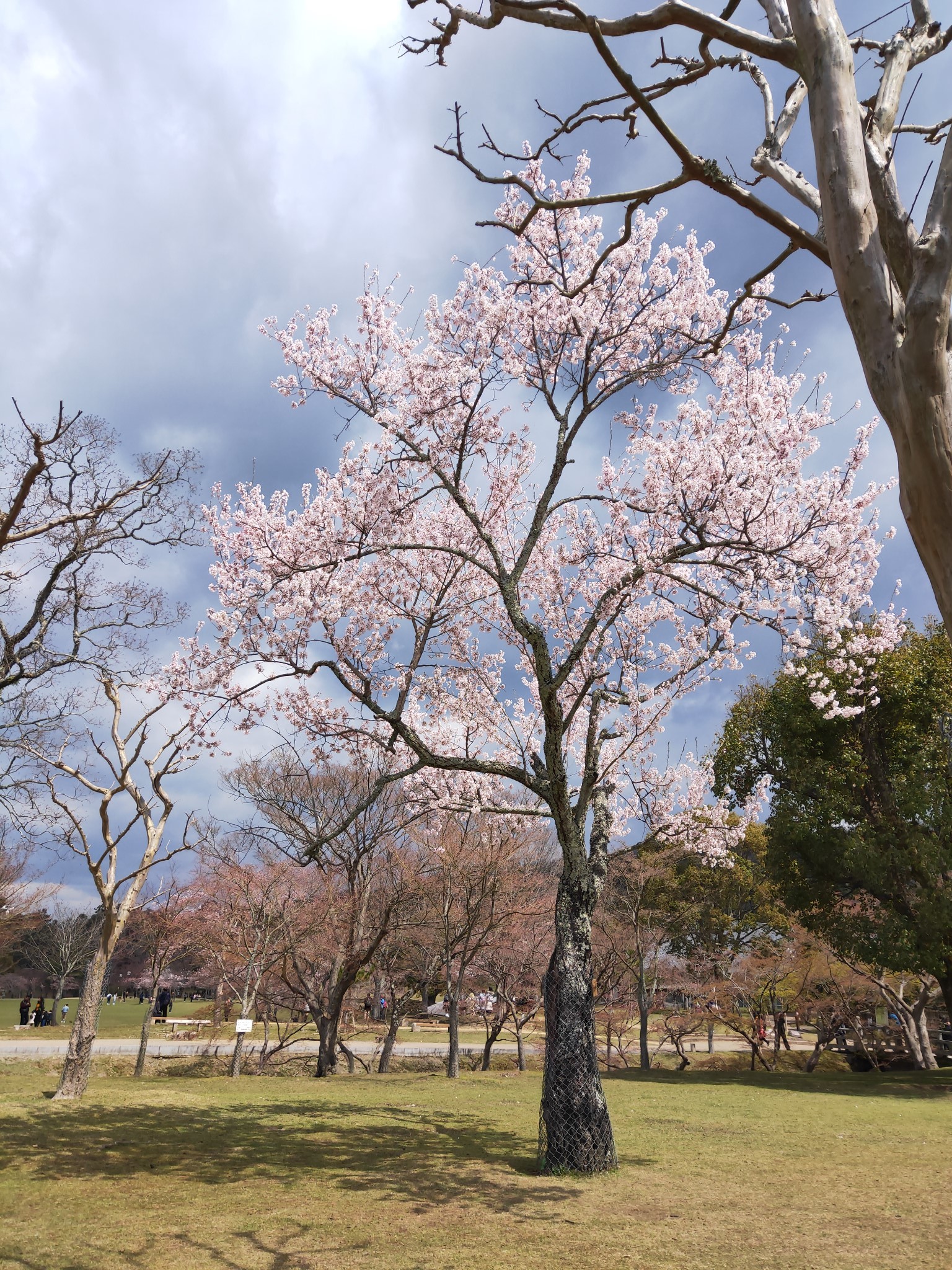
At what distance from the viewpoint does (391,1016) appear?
2036 centimetres

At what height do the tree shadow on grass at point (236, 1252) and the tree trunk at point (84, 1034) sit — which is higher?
the tree trunk at point (84, 1034)

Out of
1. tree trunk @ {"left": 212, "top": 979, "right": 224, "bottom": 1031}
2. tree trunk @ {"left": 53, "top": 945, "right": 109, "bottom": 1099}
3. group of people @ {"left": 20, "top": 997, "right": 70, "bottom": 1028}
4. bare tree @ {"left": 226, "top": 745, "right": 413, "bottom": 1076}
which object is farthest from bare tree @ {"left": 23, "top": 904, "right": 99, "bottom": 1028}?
tree trunk @ {"left": 53, "top": 945, "right": 109, "bottom": 1099}

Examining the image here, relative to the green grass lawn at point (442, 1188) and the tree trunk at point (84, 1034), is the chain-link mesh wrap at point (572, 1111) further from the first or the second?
the tree trunk at point (84, 1034)

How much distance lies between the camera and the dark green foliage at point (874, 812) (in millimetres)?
17016

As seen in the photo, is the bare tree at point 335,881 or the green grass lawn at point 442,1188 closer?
the green grass lawn at point 442,1188

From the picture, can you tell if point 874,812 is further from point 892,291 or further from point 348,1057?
point 892,291

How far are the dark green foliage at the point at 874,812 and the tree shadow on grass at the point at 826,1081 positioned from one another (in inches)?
81.6

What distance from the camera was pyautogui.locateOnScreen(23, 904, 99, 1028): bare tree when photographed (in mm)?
33562

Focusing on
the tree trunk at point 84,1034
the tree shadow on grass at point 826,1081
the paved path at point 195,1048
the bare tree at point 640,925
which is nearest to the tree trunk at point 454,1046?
the tree shadow on grass at point 826,1081

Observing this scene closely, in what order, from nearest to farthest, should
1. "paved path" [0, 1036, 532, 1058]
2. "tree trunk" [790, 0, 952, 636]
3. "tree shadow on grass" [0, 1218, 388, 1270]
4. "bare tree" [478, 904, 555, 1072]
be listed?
"tree trunk" [790, 0, 952, 636]
"tree shadow on grass" [0, 1218, 388, 1270]
"paved path" [0, 1036, 532, 1058]
"bare tree" [478, 904, 555, 1072]

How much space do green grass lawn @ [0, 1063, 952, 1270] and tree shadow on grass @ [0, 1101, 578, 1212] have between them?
0.12 ft

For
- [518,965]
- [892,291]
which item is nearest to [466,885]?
[518,965]

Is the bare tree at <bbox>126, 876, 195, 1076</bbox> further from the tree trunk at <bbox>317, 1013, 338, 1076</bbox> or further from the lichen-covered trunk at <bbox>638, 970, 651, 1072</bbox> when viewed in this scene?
the lichen-covered trunk at <bbox>638, 970, 651, 1072</bbox>

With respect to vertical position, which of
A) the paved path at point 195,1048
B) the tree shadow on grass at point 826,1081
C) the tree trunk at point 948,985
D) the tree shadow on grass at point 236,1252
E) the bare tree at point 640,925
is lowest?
the paved path at point 195,1048
